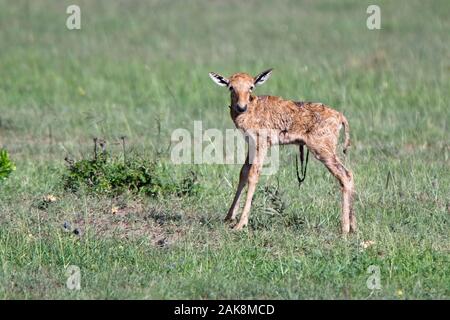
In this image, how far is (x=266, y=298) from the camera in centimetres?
768

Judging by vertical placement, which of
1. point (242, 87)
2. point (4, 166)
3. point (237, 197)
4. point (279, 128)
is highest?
point (242, 87)

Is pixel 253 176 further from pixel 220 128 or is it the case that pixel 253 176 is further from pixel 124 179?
pixel 220 128

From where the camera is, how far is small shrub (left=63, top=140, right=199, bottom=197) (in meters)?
10.6

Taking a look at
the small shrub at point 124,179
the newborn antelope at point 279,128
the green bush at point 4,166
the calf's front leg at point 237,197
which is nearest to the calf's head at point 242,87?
the newborn antelope at point 279,128

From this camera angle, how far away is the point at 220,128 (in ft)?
45.6

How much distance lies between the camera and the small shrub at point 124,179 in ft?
34.6

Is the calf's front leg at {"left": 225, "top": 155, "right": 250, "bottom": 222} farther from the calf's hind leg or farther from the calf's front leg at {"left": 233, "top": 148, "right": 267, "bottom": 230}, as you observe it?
the calf's hind leg

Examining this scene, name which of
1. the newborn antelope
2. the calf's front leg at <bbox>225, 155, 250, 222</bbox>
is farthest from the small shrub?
the newborn antelope

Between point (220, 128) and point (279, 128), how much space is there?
438 cm

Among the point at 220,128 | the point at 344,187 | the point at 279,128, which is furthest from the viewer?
the point at 220,128

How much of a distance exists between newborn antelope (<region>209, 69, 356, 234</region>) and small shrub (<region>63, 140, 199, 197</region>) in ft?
3.57

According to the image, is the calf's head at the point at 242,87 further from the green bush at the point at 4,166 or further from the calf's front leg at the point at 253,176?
the green bush at the point at 4,166

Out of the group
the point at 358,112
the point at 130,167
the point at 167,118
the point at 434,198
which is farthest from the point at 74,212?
the point at 358,112

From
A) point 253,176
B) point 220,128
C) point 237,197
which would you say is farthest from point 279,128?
point 220,128
